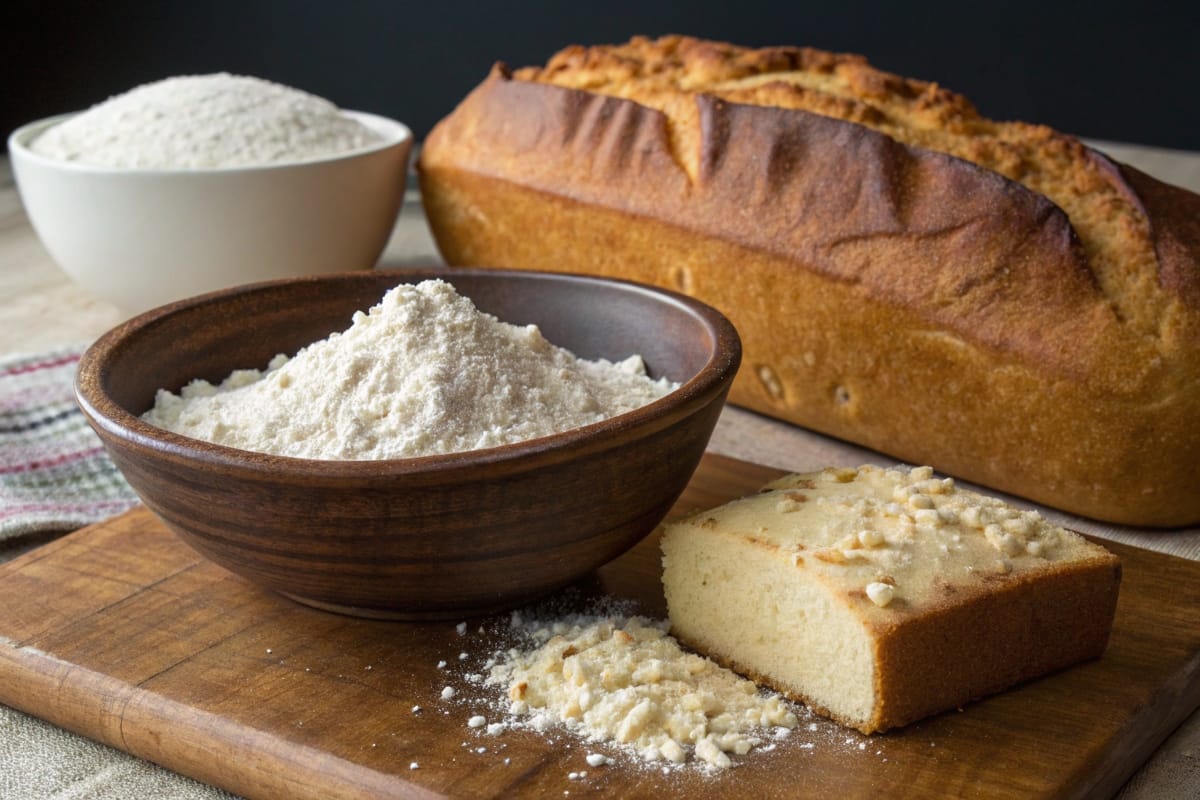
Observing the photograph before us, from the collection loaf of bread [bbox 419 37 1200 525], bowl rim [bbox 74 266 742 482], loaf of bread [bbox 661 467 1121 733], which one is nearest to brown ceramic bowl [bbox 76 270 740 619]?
bowl rim [bbox 74 266 742 482]

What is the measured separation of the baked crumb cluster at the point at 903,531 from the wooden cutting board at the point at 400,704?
101mm

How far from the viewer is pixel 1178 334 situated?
1573 millimetres

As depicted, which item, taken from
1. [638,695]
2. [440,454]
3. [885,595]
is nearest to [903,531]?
[885,595]

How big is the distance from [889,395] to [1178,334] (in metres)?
0.38

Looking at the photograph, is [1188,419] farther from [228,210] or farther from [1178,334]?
[228,210]

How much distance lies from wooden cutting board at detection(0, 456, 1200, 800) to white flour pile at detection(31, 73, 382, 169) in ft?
2.96

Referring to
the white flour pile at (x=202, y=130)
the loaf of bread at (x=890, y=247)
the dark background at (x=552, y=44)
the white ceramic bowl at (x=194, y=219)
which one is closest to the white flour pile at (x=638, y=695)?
the loaf of bread at (x=890, y=247)

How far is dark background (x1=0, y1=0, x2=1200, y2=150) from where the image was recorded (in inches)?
154

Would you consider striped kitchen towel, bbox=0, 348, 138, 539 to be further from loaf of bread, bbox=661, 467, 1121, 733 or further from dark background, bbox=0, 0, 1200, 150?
dark background, bbox=0, 0, 1200, 150

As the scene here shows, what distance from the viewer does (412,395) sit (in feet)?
4.12

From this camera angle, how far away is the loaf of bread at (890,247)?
1620 millimetres

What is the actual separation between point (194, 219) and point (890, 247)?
3.63 ft

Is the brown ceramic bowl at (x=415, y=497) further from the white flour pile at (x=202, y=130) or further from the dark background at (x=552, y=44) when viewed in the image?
the dark background at (x=552, y=44)

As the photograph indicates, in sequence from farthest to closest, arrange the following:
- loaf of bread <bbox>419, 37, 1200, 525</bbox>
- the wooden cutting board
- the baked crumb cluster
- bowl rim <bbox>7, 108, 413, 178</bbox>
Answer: bowl rim <bbox>7, 108, 413, 178</bbox>
loaf of bread <bbox>419, 37, 1200, 525</bbox>
the baked crumb cluster
the wooden cutting board
